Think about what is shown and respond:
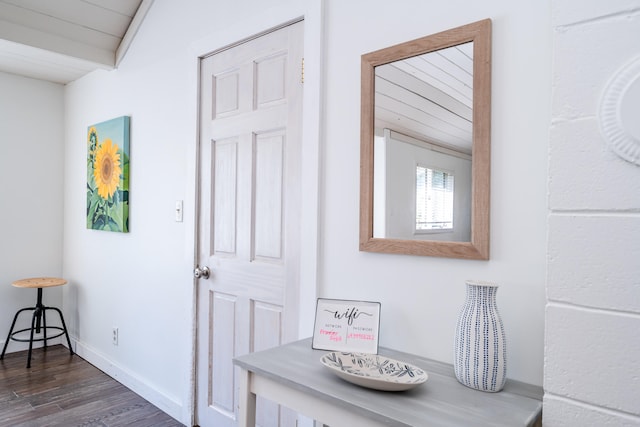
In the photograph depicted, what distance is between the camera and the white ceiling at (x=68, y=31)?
2.54 m

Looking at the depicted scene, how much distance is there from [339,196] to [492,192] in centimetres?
56

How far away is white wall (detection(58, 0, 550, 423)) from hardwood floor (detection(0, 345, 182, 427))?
94 mm

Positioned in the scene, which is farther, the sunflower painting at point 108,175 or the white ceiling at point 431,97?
the sunflower painting at point 108,175

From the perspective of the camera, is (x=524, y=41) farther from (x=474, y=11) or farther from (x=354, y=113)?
(x=354, y=113)

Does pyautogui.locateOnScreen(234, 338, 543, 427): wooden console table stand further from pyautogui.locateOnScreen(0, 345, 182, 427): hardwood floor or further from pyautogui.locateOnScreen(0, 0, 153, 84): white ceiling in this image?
pyautogui.locateOnScreen(0, 0, 153, 84): white ceiling

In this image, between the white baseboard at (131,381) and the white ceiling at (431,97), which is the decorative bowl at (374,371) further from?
the white baseboard at (131,381)

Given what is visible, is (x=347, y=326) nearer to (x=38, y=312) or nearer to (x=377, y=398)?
(x=377, y=398)

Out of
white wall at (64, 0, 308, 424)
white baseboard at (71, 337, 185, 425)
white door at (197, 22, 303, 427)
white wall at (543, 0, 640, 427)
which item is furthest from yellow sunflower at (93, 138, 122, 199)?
white wall at (543, 0, 640, 427)

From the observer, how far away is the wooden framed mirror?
4.13ft

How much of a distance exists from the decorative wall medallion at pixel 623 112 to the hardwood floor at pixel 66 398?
7.70 ft

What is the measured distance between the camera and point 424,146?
141cm

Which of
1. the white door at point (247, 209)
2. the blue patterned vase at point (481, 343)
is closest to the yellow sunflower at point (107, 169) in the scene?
the white door at point (247, 209)

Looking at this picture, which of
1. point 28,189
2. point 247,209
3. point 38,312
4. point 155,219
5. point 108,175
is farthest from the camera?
point 28,189

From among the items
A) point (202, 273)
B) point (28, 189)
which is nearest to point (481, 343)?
point (202, 273)
